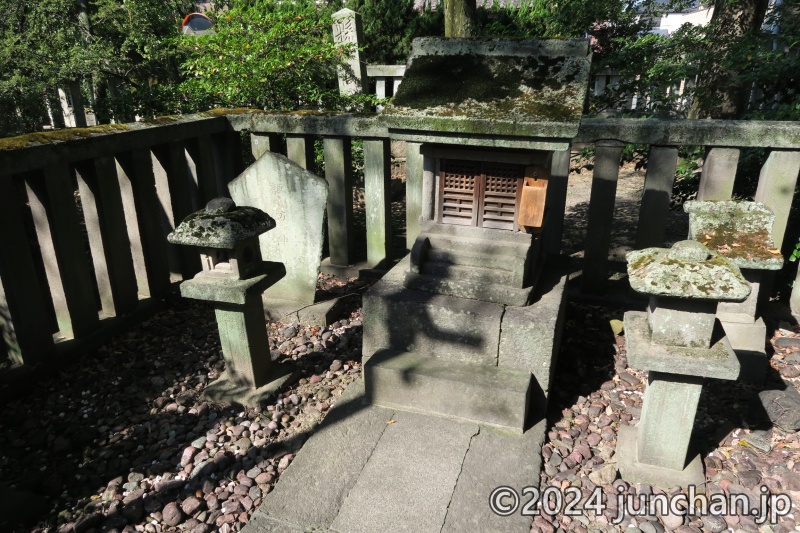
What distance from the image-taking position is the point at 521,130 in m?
2.80

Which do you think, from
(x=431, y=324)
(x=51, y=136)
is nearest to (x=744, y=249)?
(x=431, y=324)

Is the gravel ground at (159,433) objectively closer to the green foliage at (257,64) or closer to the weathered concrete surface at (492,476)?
the weathered concrete surface at (492,476)

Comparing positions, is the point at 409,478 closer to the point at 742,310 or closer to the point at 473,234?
the point at 473,234

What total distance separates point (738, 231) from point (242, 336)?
317 cm

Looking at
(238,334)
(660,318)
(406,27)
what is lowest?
(238,334)

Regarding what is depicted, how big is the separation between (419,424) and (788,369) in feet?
8.62

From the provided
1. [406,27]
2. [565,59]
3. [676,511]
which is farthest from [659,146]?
[406,27]

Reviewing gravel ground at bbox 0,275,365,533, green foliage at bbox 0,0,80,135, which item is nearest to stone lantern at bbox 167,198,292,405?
gravel ground at bbox 0,275,365,533

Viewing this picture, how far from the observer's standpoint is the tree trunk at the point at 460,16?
767 cm

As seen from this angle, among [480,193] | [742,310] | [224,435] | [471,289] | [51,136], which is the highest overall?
[51,136]

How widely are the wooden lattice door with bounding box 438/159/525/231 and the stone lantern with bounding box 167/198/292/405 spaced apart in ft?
3.82

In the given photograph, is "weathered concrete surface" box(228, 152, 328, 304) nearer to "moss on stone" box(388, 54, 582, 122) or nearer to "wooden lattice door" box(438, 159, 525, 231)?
"wooden lattice door" box(438, 159, 525, 231)

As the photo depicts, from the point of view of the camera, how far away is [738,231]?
3.25 meters

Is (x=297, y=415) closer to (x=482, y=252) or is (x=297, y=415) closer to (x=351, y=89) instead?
(x=482, y=252)
